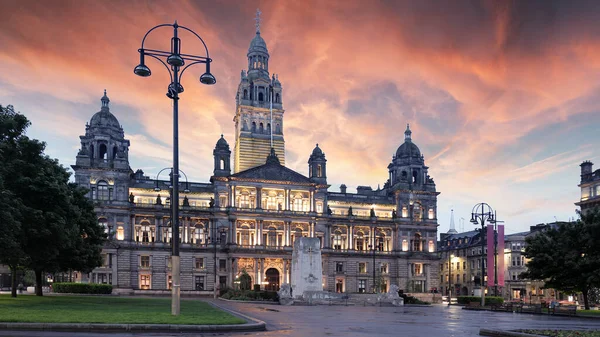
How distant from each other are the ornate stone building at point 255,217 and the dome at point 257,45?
7757 millimetres

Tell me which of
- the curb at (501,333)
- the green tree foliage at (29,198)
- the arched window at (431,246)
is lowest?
the arched window at (431,246)

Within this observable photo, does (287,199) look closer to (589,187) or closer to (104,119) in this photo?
(104,119)

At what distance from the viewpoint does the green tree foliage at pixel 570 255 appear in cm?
4925

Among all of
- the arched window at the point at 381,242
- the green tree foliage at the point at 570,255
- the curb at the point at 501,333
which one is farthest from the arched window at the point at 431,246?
the curb at the point at 501,333

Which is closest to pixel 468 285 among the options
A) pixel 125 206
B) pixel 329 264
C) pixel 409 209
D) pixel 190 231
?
pixel 409 209

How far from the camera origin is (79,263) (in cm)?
5794

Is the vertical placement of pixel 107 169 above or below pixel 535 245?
above

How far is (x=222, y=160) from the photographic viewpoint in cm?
10606

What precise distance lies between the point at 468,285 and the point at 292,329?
109 m

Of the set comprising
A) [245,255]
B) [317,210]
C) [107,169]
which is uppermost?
[107,169]

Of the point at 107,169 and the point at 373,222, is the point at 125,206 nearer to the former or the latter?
the point at 107,169

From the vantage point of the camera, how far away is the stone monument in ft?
198

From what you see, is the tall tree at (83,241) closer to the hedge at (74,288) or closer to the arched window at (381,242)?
the hedge at (74,288)

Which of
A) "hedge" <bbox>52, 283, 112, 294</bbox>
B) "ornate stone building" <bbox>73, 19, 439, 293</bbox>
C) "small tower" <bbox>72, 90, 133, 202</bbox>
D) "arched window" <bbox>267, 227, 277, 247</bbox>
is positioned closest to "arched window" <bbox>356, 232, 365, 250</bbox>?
"ornate stone building" <bbox>73, 19, 439, 293</bbox>
